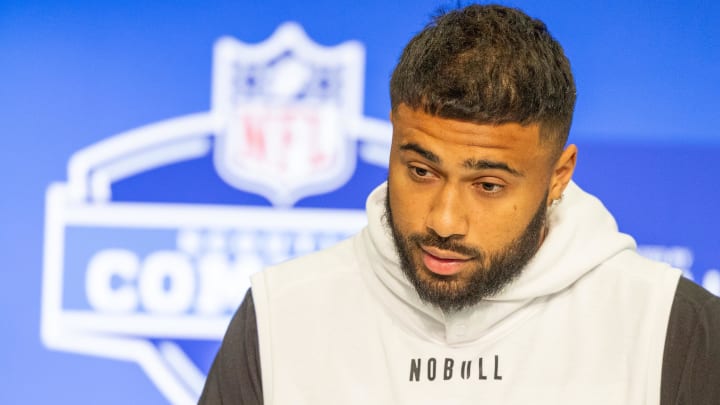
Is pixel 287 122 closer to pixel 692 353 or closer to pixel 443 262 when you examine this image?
pixel 443 262

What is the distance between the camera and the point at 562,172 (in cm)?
177

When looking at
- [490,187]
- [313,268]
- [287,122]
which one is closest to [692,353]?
[490,187]

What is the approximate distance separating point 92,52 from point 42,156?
0.96 ft

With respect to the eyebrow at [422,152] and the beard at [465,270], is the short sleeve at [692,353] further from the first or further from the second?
the eyebrow at [422,152]

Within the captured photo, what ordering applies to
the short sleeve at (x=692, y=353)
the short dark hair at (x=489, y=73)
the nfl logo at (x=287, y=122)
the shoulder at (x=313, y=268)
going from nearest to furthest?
the short dark hair at (x=489, y=73) → the short sleeve at (x=692, y=353) → the shoulder at (x=313, y=268) → the nfl logo at (x=287, y=122)

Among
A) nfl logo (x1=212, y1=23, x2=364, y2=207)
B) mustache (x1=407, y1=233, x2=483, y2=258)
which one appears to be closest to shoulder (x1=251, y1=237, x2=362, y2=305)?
mustache (x1=407, y1=233, x2=483, y2=258)

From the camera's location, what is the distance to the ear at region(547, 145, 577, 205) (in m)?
1.74

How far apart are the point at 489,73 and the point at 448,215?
0.71ft

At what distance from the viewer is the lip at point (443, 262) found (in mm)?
1644

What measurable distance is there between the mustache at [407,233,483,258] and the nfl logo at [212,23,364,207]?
104 centimetres

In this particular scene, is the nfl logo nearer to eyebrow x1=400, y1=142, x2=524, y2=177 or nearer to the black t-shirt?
the black t-shirt

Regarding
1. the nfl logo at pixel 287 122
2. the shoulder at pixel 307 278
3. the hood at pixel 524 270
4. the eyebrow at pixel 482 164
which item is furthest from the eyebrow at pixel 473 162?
the nfl logo at pixel 287 122

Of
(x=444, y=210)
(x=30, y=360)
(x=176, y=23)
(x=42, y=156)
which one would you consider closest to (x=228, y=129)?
(x=176, y=23)

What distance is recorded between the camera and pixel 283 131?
2670mm
